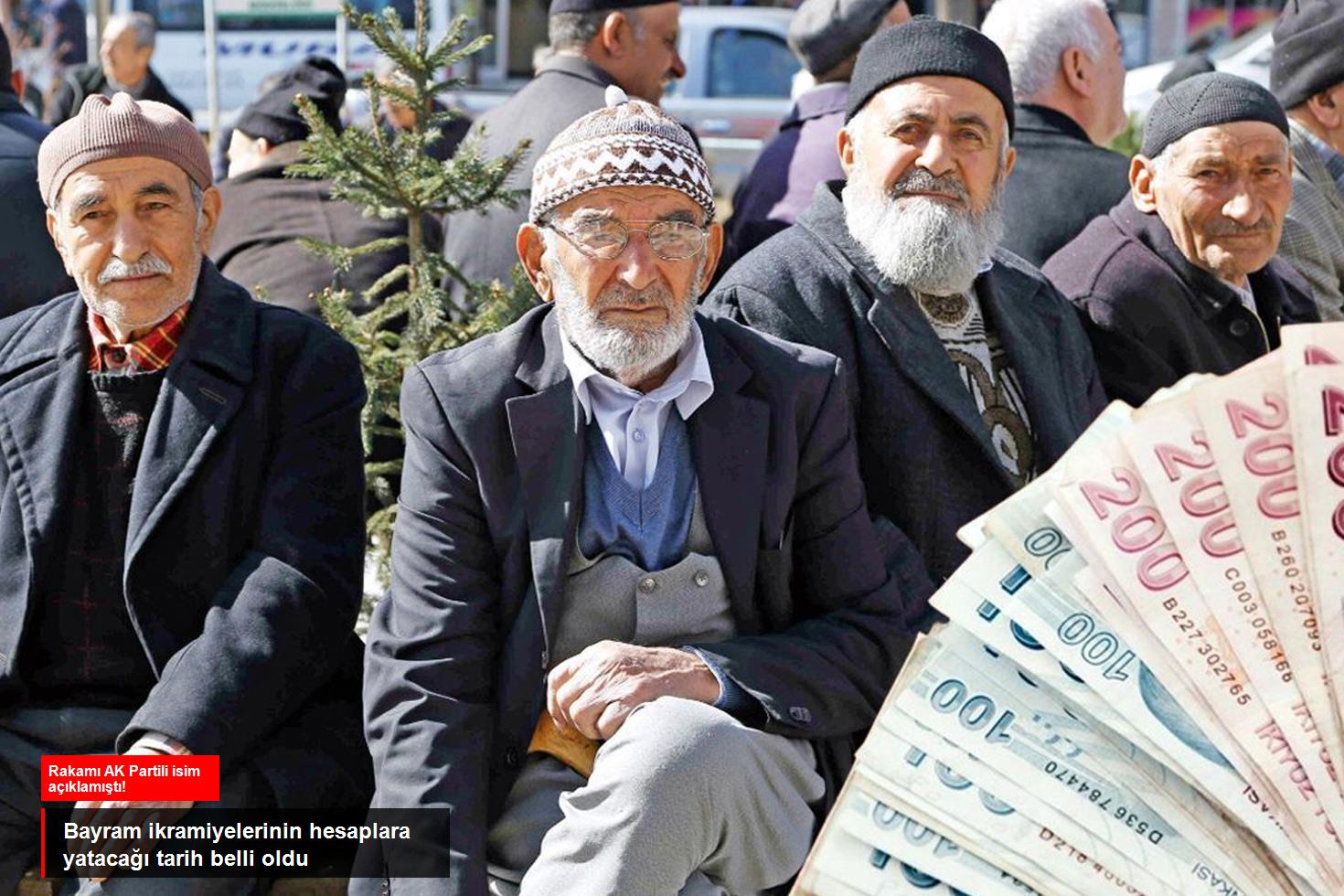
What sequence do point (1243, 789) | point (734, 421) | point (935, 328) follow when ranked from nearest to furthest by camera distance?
→ point (1243, 789)
point (734, 421)
point (935, 328)

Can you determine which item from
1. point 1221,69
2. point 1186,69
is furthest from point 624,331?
point 1221,69

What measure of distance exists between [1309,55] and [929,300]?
92.1 inches

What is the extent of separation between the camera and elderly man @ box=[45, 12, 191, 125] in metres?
11.0

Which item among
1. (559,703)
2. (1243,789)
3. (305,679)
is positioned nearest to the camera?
(1243,789)

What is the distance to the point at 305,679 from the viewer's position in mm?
3777

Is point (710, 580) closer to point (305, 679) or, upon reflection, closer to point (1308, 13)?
point (305, 679)

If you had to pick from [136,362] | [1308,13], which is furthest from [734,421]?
[1308,13]

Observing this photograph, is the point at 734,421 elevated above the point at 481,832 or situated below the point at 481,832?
above

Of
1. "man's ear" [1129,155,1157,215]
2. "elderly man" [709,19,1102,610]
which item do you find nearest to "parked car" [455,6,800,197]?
"man's ear" [1129,155,1157,215]

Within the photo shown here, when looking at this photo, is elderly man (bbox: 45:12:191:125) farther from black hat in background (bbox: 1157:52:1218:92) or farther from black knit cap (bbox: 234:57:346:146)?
black hat in background (bbox: 1157:52:1218:92)

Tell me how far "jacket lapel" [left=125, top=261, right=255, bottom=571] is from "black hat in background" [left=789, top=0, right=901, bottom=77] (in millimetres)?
2991

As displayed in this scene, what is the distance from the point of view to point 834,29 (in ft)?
20.5

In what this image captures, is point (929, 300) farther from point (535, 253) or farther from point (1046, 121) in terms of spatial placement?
point (1046, 121)

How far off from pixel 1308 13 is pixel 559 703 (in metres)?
4.07
